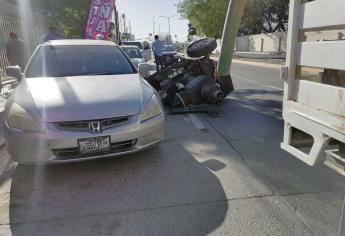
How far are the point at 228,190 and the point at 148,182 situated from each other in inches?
37.5

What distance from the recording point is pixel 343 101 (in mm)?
2166

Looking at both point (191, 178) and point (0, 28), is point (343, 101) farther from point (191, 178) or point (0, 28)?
point (0, 28)

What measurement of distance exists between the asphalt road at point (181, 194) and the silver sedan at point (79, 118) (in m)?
0.37

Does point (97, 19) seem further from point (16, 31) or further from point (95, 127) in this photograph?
point (95, 127)

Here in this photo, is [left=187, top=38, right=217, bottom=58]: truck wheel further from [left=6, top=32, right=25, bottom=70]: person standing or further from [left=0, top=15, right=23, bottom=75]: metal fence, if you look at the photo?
[left=0, top=15, right=23, bottom=75]: metal fence

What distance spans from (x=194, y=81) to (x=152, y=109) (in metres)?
3.77

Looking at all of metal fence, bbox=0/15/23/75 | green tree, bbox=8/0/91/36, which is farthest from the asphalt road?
green tree, bbox=8/0/91/36

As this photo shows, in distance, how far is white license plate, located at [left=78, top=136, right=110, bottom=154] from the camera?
4266 mm

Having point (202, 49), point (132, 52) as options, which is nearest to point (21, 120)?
point (202, 49)

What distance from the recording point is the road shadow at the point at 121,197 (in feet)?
11.2

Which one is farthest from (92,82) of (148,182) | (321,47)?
(321,47)

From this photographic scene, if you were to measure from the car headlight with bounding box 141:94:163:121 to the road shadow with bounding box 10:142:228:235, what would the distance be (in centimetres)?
67

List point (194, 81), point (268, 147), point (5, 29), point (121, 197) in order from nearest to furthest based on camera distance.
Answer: point (121, 197) < point (268, 147) < point (194, 81) < point (5, 29)

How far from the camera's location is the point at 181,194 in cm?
402
